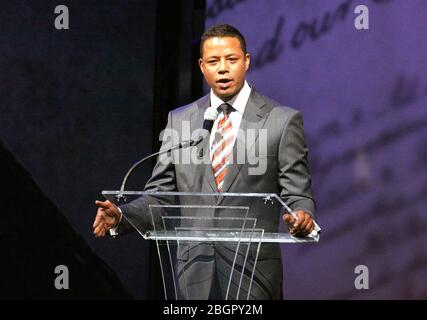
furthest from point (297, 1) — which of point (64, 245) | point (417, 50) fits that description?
point (64, 245)

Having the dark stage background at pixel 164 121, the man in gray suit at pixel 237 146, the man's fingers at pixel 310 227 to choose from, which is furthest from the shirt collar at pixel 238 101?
the dark stage background at pixel 164 121

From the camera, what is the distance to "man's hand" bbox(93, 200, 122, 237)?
2.25 m

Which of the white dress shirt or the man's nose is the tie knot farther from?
the man's nose

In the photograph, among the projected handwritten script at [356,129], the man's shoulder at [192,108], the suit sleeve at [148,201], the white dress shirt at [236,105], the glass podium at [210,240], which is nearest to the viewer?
the glass podium at [210,240]

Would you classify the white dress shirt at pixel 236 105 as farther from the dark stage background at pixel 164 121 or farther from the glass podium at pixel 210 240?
the dark stage background at pixel 164 121

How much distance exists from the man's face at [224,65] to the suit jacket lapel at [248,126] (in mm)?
78

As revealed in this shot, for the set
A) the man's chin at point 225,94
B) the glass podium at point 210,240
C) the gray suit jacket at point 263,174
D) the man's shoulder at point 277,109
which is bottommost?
the glass podium at point 210,240

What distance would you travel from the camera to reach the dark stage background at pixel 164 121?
406 cm

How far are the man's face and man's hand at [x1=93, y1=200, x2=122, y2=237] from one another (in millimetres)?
680

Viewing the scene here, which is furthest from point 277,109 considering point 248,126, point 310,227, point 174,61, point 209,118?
point 174,61

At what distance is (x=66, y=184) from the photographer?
4168mm

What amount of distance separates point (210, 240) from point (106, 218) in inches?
13.0

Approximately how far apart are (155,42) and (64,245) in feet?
3.95

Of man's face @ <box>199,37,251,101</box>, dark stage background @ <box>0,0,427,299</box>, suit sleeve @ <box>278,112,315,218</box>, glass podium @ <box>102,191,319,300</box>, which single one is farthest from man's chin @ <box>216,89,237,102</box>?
dark stage background @ <box>0,0,427,299</box>
